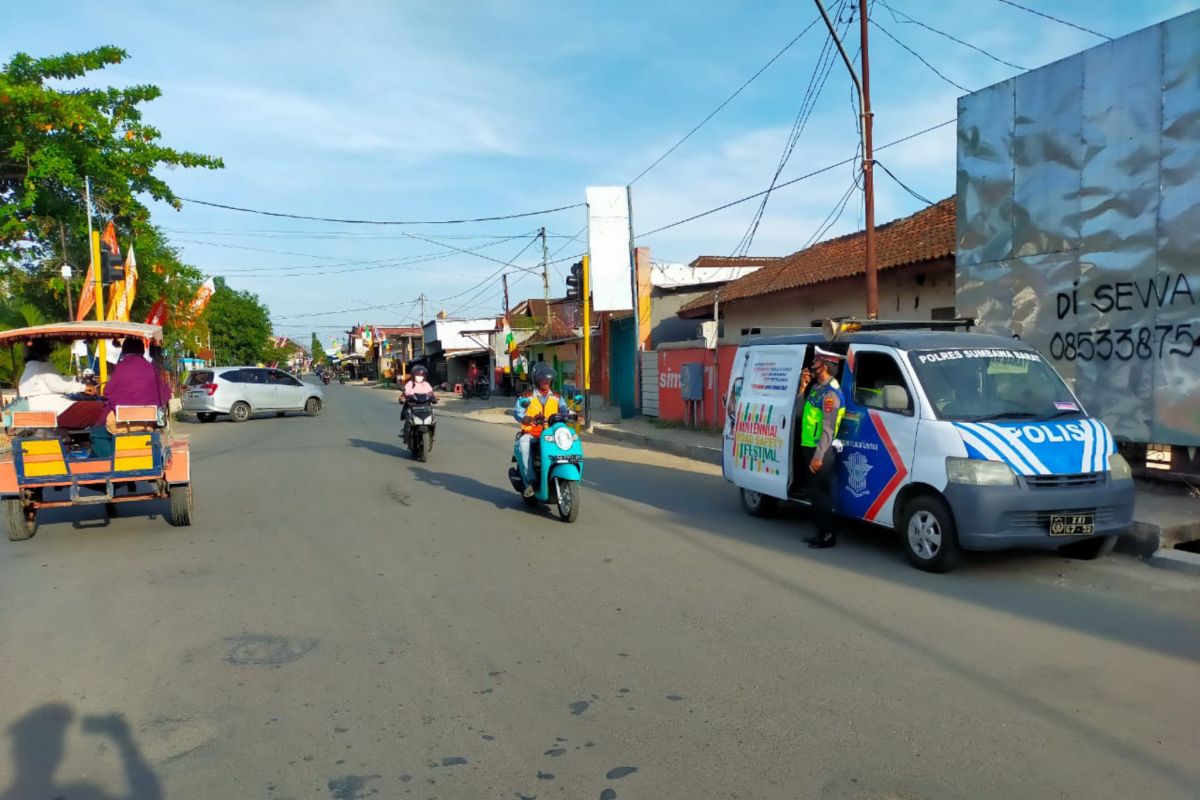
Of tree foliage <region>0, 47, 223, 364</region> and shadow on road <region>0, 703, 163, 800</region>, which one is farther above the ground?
tree foliage <region>0, 47, 223, 364</region>

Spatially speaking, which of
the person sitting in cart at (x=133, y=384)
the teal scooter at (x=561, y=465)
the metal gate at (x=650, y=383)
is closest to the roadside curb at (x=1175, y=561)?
the teal scooter at (x=561, y=465)

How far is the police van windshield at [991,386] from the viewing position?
6.73 meters

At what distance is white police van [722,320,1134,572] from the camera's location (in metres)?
6.18

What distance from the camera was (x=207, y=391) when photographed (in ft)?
81.4

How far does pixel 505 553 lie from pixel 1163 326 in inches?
286

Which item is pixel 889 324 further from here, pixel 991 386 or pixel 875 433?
pixel 875 433

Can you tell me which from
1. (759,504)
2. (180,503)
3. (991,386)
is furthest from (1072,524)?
(180,503)

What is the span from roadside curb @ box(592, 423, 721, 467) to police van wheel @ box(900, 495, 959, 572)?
7342 millimetres

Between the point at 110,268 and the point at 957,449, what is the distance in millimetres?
16926

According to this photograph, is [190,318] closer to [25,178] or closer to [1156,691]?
[25,178]

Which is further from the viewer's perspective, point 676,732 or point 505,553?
point 505,553

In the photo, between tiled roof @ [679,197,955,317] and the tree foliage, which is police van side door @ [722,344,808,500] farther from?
the tree foliage

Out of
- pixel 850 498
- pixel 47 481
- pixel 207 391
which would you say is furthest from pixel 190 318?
pixel 850 498

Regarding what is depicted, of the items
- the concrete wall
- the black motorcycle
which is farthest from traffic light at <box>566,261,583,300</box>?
the black motorcycle
